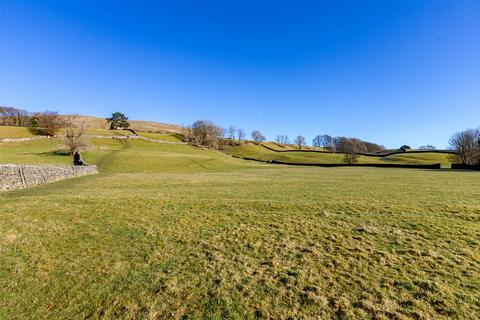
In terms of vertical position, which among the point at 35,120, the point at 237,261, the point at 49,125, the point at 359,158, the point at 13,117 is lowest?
the point at 237,261

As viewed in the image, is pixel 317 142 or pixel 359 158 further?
pixel 317 142

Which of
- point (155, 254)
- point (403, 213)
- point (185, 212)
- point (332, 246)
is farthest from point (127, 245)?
point (403, 213)

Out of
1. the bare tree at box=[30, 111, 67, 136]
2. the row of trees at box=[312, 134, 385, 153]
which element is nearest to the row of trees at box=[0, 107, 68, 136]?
the bare tree at box=[30, 111, 67, 136]

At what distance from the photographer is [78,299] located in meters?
5.05

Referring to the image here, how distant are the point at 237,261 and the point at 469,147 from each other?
83.9 m

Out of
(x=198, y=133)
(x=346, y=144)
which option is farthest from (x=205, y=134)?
(x=346, y=144)

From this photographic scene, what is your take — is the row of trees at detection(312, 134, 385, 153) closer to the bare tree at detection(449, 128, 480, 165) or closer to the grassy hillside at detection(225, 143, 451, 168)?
the grassy hillside at detection(225, 143, 451, 168)

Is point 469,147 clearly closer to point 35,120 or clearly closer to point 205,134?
point 205,134

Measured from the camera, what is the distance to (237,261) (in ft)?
22.0

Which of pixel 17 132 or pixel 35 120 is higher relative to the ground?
pixel 35 120

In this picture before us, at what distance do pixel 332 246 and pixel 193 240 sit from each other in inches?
185

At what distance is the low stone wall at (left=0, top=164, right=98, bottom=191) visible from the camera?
16719mm

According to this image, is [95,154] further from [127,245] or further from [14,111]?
[14,111]

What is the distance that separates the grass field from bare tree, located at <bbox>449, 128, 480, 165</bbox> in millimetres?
68945
